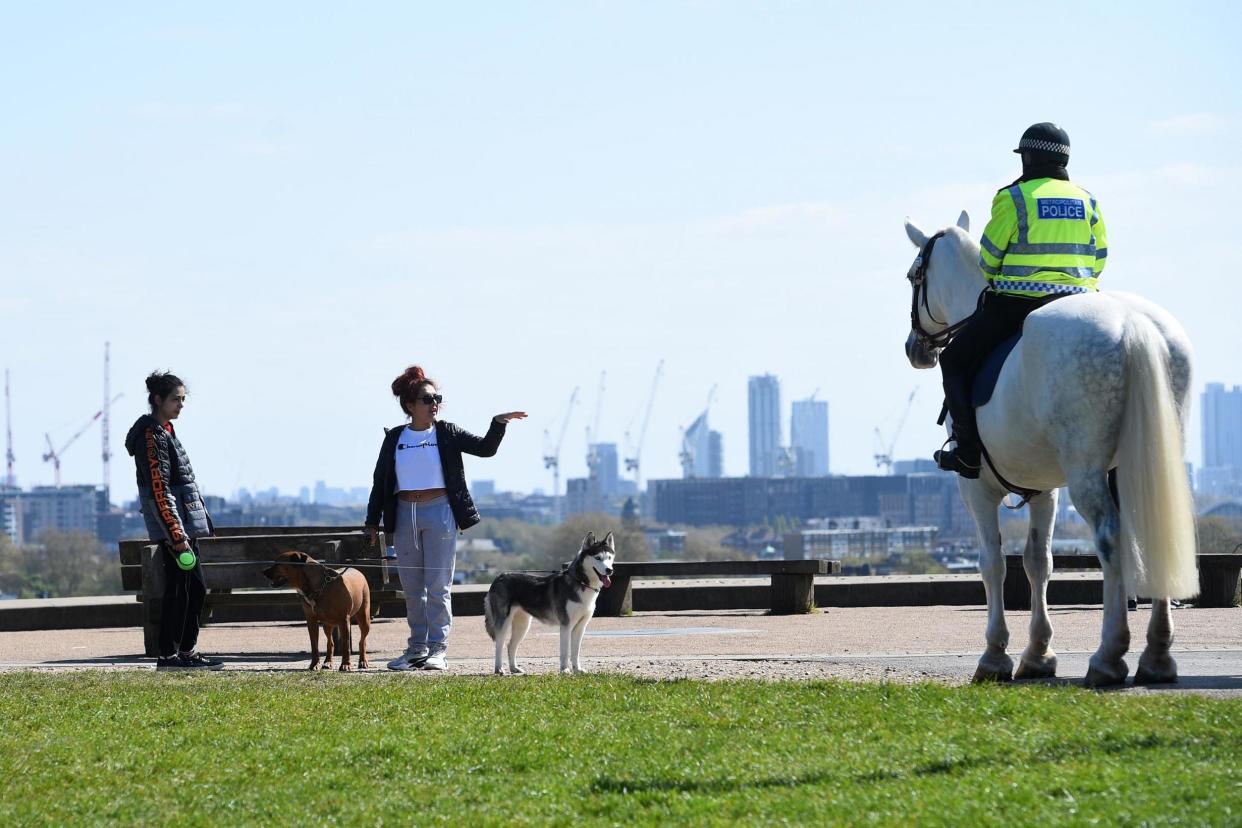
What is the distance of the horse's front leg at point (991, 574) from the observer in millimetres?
10867

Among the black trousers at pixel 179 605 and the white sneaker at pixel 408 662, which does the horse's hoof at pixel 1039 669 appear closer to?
the white sneaker at pixel 408 662

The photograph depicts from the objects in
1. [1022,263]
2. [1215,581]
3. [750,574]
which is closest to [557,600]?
[1022,263]

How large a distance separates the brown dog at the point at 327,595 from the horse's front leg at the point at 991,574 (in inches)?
191

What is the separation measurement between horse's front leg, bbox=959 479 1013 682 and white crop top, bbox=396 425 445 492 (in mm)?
4187

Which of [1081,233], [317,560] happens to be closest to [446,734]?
[1081,233]

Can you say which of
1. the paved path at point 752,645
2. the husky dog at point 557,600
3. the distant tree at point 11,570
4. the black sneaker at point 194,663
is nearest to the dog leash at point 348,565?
the husky dog at point 557,600

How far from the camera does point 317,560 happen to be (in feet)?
48.1

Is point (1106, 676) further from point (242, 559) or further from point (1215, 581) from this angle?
point (1215, 581)

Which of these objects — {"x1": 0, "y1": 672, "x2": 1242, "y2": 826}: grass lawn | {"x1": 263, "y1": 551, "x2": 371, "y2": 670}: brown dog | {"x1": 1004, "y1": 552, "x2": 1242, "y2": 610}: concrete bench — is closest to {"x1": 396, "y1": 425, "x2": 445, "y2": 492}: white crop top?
{"x1": 263, "y1": 551, "x2": 371, "y2": 670}: brown dog

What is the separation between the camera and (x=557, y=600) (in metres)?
13.2

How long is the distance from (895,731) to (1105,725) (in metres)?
0.96

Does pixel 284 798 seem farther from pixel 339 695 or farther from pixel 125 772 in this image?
pixel 339 695

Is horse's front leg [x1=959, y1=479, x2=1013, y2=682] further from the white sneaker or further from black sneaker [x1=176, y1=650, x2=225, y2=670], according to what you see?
black sneaker [x1=176, y1=650, x2=225, y2=670]

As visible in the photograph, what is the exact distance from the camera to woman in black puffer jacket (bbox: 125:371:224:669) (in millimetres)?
13531
